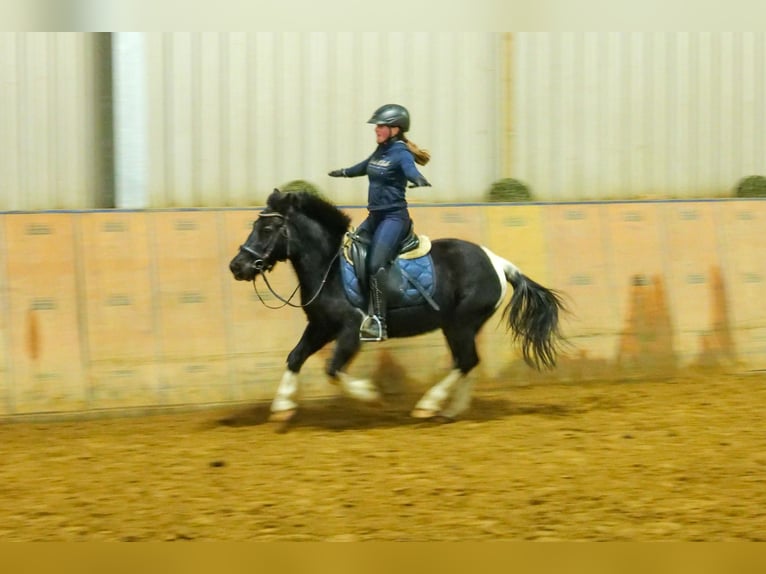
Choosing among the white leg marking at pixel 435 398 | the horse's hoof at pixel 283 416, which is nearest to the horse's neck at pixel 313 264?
the horse's hoof at pixel 283 416

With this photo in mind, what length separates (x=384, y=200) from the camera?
32.9ft

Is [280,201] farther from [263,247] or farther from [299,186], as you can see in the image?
[299,186]

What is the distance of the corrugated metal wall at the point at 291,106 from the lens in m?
13.2

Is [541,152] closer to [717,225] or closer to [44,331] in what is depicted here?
[717,225]

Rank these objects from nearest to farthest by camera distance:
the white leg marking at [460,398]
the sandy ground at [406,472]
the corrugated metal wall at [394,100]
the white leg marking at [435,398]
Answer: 1. the sandy ground at [406,472]
2. the white leg marking at [435,398]
3. the white leg marking at [460,398]
4. the corrugated metal wall at [394,100]

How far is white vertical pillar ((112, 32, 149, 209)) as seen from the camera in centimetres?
1309

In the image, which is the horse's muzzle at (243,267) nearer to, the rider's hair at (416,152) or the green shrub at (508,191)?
the rider's hair at (416,152)

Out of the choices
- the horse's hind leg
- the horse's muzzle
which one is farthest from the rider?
the horse's muzzle

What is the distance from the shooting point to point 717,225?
12789mm

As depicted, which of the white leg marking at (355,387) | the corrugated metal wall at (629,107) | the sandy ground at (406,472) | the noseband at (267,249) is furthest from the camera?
the corrugated metal wall at (629,107)

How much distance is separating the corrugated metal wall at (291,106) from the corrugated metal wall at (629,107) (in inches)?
33.5

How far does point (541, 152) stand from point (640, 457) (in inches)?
241

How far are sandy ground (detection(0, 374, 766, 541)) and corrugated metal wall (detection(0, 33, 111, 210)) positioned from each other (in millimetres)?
3452

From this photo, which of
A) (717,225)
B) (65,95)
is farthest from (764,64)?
(65,95)
